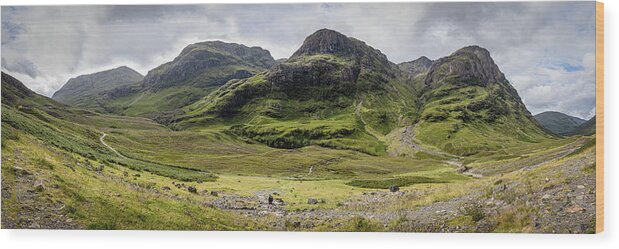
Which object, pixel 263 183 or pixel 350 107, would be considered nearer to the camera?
pixel 263 183

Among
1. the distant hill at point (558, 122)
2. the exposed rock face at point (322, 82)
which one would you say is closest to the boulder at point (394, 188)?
the distant hill at point (558, 122)

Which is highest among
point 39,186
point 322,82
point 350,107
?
point 350,107

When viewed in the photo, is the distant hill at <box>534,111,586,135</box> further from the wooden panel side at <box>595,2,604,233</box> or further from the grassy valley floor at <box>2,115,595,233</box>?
the wooden panel side at <box>595,2,604,233</box>

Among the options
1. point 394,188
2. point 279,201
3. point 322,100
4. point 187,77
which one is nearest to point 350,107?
point 322,100

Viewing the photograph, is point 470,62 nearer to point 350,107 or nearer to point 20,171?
point 20,171

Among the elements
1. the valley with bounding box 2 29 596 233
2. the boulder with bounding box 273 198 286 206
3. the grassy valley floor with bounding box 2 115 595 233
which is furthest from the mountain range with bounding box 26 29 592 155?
the boulder with bounding box 273 198 286 206

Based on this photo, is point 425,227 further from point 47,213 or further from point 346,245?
point 47,213
